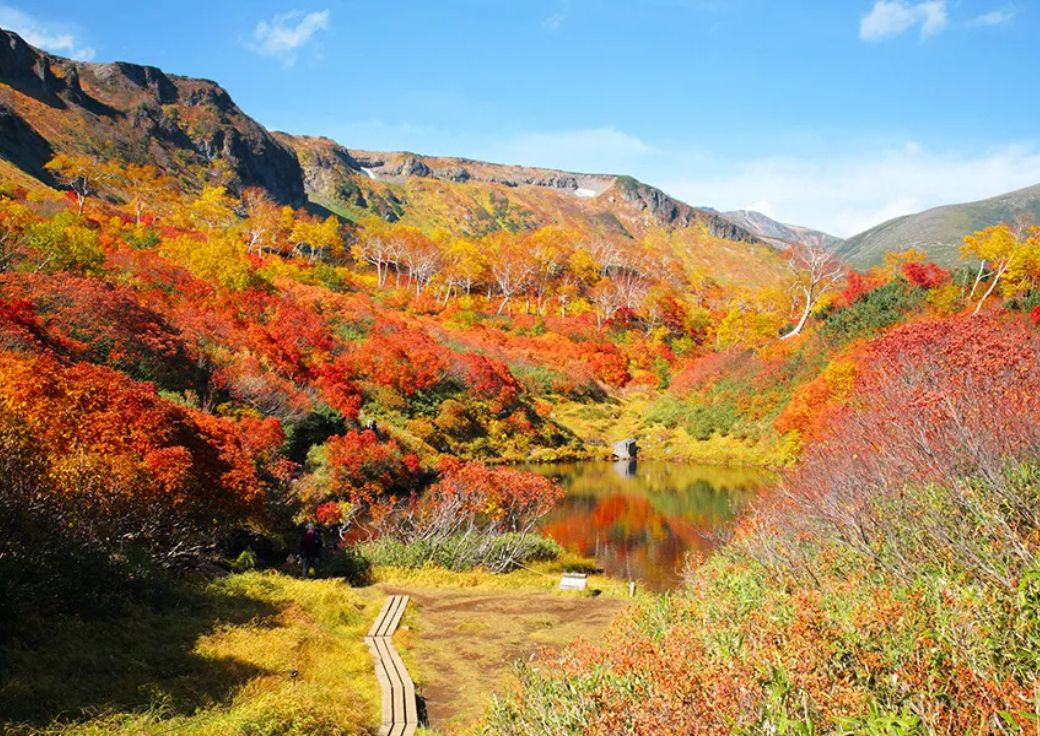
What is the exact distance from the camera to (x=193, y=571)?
14.5m

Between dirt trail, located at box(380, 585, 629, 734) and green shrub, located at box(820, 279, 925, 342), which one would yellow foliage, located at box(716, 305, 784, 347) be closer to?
green shrub, located at box(820, 279, 925, 342)

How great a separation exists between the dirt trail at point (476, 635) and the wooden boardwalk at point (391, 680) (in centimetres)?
39

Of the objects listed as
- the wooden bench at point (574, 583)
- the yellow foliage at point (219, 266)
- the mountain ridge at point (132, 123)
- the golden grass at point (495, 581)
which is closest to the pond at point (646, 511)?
the golden grass at point (495, 581)

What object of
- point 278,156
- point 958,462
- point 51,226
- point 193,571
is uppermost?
point 278,156

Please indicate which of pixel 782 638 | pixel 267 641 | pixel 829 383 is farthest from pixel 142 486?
pixel 829 383

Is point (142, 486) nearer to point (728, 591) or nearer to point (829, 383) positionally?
point (728, 591)

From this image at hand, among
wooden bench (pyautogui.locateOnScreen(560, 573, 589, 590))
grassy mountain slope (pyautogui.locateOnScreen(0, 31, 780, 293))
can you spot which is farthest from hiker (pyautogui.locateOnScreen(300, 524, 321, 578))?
grassy mountain slope (pyautogui.locateOnScreen(0, 31, 780, 293))

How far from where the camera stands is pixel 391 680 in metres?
10.4

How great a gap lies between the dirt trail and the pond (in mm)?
5691

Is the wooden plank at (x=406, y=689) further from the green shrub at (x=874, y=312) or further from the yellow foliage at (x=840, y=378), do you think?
the green shrub at (x=874, y=312)

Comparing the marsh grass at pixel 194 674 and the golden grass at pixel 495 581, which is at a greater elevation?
the marsh grass at pixel 194 674

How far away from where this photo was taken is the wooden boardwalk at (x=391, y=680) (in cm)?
896

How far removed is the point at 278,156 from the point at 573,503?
507ft

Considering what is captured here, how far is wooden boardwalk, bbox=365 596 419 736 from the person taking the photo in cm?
896
